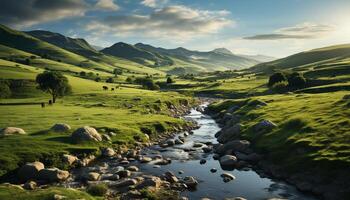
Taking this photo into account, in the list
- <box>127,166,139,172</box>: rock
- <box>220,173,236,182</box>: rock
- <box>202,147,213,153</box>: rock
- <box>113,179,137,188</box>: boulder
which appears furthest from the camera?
<box>202,147,213,153</box>: rock

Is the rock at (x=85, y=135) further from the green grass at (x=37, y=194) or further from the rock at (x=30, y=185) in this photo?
the green grass at (x=37, y=194)

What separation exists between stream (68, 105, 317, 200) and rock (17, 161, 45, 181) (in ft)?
31.6

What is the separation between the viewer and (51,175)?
136ft

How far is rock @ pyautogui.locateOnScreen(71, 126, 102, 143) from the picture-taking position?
5597 cm

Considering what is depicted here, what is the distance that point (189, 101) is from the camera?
5709 inches

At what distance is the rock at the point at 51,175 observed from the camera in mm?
41094

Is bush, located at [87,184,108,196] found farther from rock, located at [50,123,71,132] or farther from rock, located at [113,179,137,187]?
rock, located at [50,123,71,132]

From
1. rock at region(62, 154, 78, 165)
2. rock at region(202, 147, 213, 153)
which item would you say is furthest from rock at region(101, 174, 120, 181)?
rock at region(202, 147, 213, 153)

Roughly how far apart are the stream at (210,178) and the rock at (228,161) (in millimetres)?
1067

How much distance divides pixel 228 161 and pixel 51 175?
26.1 meters

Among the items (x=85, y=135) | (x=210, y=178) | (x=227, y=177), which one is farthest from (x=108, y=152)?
(x=227, y=177)

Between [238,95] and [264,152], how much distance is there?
107 m

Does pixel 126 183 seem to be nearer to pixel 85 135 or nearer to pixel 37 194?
pixel 37 194

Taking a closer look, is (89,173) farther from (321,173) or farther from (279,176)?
(321,173)
